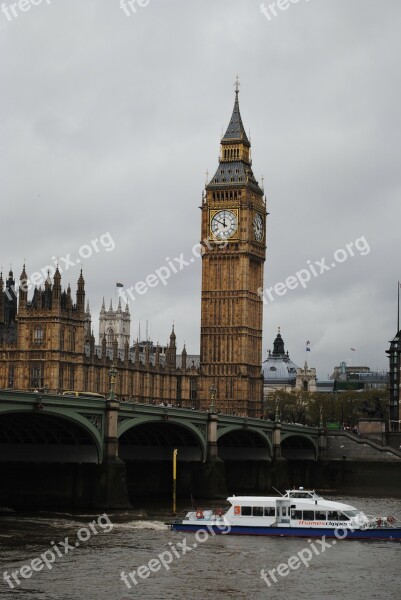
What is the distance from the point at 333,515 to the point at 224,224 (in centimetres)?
9605

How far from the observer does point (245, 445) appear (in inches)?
4382

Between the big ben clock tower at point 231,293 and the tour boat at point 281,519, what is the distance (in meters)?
88.3

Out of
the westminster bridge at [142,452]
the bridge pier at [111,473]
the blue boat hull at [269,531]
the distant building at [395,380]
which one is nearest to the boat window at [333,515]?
the blue boat hull at [269,531]

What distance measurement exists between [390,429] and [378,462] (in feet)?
47.8

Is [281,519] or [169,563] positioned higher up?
[281,519]

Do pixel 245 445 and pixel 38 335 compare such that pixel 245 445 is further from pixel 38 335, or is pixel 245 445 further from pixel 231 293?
pixel 231 293

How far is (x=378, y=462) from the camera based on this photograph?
398ft

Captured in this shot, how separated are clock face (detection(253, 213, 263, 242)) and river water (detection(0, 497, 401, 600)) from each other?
93.0 metres

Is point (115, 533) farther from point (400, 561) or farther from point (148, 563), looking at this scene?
point (400, 561)

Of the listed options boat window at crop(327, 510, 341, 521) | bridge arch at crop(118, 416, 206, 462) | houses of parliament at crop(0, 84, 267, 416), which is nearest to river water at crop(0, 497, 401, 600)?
boat window at crop(327, 510, 341, 521)

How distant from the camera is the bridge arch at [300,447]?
121 meters

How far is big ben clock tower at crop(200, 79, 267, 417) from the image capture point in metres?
159

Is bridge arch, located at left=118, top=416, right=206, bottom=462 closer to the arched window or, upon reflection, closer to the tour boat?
the tour boat

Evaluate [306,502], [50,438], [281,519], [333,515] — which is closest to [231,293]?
[50,438]
